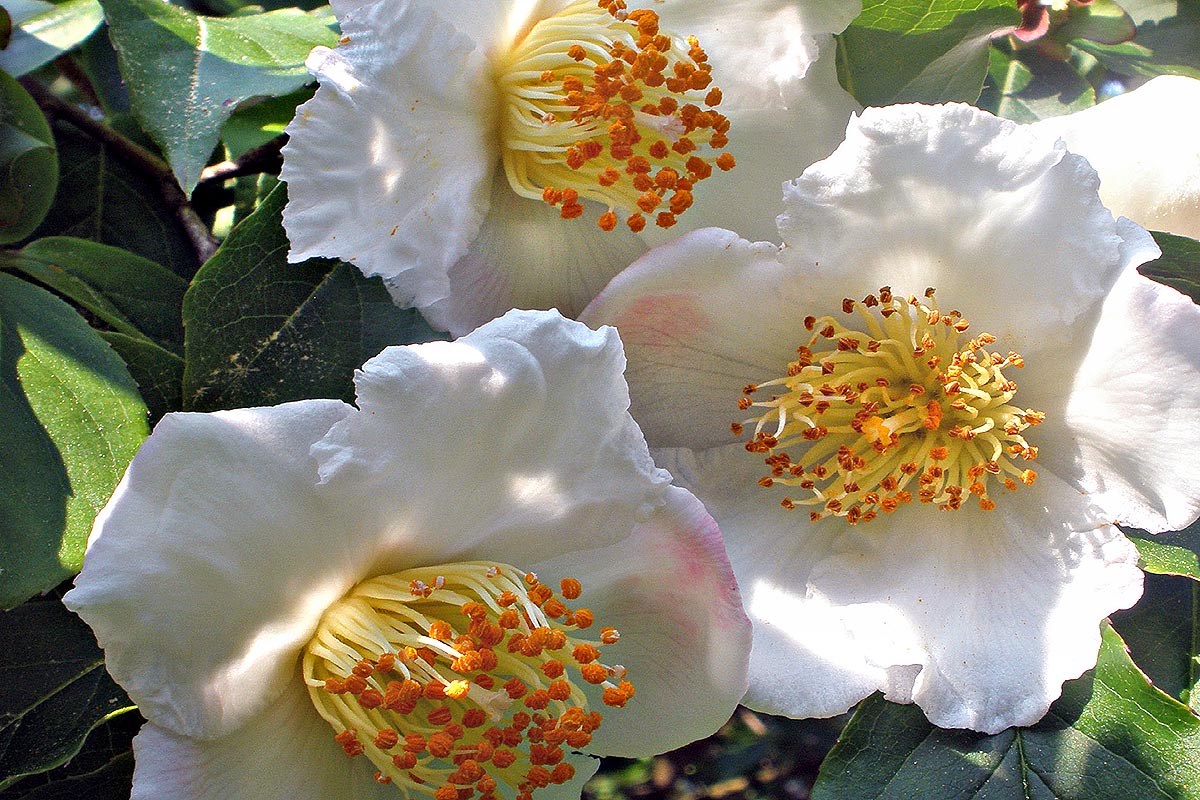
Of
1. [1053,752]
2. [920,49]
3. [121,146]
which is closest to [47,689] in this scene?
[121,146]

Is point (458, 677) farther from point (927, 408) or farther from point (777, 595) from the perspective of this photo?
point (927, 408)

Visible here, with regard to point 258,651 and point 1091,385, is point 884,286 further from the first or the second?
point 258,651

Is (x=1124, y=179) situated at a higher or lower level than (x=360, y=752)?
higher

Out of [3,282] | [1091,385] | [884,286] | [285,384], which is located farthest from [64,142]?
[1091,385]

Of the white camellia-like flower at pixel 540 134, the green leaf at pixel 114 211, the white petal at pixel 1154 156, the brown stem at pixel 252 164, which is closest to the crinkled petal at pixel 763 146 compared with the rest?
the white camellia-like flower at pixel 540 134

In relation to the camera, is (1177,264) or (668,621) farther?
(1177,264)

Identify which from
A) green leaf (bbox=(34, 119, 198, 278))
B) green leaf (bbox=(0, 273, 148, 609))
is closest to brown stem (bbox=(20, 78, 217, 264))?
green leaf (bbox=(34, 119, 198, 278))
